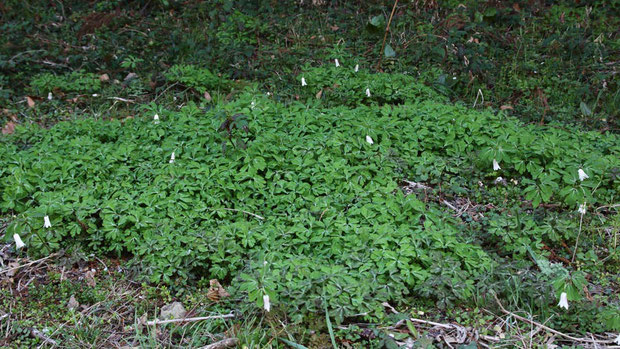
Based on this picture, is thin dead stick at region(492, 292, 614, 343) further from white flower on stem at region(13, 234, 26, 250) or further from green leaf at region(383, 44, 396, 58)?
green leaf at region(383, 44, 396, 58)

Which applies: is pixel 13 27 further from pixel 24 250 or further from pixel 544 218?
pixel 544 218

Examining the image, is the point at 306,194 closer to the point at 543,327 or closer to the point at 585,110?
the point at 543,327

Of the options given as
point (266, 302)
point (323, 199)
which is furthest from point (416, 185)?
point (266, 302)

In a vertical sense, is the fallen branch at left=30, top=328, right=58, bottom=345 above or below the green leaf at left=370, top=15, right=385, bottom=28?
below

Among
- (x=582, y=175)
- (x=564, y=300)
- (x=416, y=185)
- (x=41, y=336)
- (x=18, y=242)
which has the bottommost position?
(x=41, y=336)

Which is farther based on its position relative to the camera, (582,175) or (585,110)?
(585,110)

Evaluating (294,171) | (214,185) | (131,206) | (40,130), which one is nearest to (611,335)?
(294,171)

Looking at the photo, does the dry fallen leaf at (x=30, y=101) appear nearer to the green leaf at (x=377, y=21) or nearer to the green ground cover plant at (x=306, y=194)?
the green ground cover plant at (x=306, y=194)

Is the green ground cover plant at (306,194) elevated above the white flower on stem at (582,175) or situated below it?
below

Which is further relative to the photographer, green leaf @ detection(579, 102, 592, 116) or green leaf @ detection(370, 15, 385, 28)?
green leaf @ detection(370, 15, 385, 28)

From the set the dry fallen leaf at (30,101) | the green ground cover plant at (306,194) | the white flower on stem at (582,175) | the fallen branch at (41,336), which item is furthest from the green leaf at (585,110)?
the dry fallen leaf at (30,101)

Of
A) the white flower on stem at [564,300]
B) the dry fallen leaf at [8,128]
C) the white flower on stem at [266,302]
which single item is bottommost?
the dry fallen leaf at [8,128]

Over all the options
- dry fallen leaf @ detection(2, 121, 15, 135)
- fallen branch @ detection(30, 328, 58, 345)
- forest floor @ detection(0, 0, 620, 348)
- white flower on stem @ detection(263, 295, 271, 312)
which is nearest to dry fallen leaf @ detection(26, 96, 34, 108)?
forest floor @ detection(0, 0, 620, 348)

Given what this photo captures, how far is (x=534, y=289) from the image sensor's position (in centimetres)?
336
